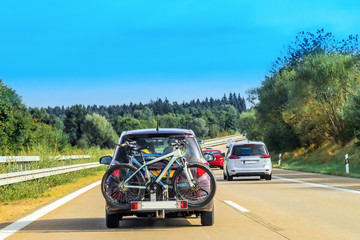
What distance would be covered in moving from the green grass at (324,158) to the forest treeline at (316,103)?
958 millimetres

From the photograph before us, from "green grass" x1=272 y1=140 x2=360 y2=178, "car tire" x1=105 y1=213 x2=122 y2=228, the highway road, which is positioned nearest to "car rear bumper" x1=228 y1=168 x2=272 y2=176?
"green grass" x1=272 y1=140 x2=360 y2=178

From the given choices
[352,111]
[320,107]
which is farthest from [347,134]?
[352,111]

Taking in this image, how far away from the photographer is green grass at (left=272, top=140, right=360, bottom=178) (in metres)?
33.0

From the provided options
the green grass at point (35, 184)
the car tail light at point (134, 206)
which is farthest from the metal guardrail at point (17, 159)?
the car tail light at point (134, 206)

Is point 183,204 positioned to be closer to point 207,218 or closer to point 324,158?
point 207,218

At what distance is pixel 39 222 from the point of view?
10539mm

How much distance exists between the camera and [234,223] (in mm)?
9969

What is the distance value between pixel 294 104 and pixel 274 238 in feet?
129

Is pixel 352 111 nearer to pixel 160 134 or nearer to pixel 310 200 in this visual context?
pixel 310 200

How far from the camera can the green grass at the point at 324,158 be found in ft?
108

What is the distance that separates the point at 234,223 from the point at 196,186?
1292mm

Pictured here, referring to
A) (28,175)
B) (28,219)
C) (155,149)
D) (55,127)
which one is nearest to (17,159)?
(28,175)

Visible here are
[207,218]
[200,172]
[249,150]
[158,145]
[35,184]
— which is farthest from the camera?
[249,150]

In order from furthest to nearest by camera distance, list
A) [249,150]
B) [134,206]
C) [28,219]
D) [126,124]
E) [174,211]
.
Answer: [126,124] < [249,150] < [28,219] < [174,211] < [134,206]
